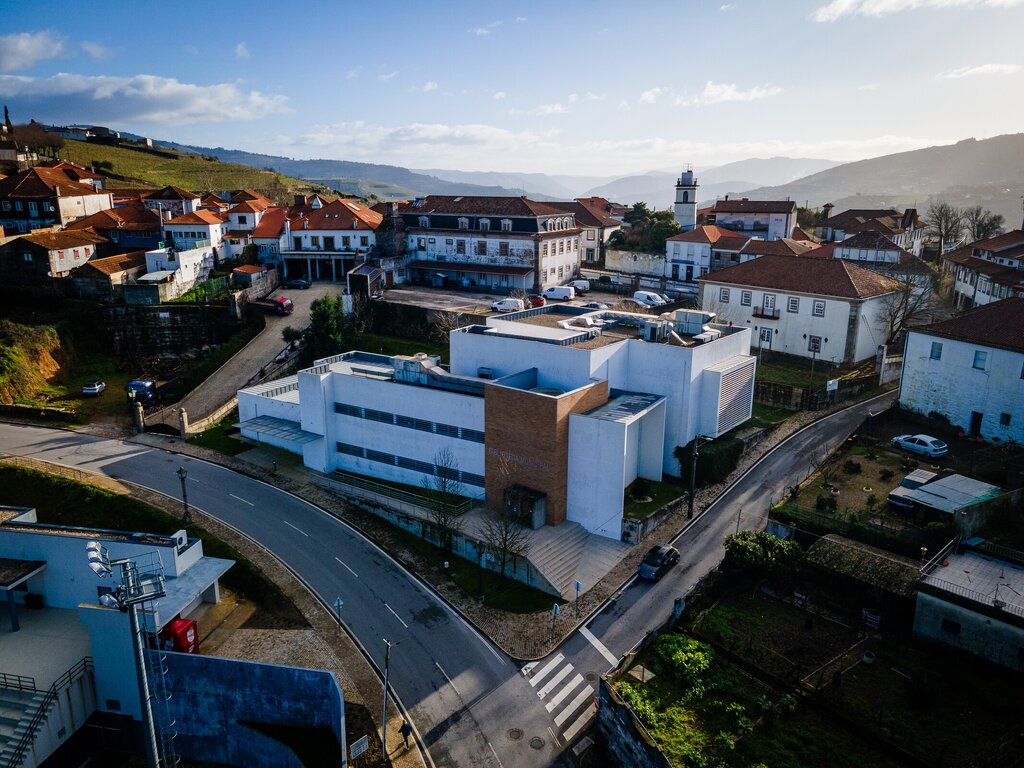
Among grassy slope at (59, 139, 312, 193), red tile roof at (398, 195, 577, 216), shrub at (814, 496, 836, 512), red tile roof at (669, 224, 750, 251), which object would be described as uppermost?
grassy slope at (59, 139, 312, 193)

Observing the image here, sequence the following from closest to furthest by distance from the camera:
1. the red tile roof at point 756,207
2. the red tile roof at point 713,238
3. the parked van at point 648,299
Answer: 1. the parked van at point 648,299
2. the red tile roof at point 713,238
3. the red tile roof at point 756,207

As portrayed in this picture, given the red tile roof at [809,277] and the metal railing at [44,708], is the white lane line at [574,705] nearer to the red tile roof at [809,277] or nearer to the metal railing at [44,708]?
the metal railing at [44,708]

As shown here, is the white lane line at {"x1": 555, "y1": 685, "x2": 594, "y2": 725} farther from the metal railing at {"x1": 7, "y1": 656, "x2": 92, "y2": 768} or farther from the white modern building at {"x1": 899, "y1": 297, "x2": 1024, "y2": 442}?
the white modern building at {"x1": 899, "y1": 297, "x2": 1024, "y2": 442}

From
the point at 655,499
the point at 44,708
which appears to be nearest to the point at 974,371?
the point at 655,499

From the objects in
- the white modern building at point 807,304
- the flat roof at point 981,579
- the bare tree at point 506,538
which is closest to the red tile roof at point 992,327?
the white modern building at point 807,304

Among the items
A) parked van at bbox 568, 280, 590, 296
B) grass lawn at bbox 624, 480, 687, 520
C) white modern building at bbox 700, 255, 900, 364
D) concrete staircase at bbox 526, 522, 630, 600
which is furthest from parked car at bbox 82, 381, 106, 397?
white modern building at bbox 700, 255, 900, 364

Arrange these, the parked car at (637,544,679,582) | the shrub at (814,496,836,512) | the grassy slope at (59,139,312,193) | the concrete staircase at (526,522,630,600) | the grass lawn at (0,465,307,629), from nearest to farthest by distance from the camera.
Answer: the grass lawn at (0,465,307,629)
the parked car at (637,544,679,582)
the concrete staircase at (526,522,630,600)
the shrub at (814,496,836,512)
the grassy slope at (59,139,312,193)

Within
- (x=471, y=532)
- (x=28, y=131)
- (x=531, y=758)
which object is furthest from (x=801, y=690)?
(x=28, y=131)
